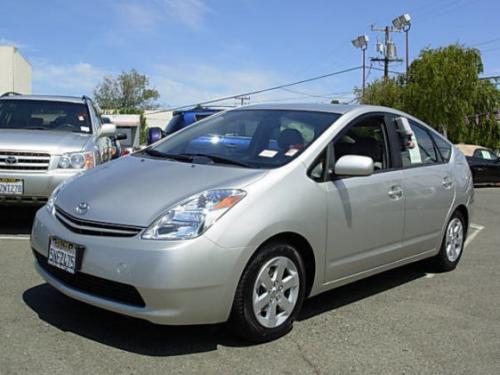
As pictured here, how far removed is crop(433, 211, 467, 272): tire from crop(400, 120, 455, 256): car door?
22 cm

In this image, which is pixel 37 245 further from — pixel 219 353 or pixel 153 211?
pixel 219 353

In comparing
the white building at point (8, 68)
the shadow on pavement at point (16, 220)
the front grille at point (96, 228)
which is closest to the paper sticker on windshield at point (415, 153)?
the front grille at point (96, 228)

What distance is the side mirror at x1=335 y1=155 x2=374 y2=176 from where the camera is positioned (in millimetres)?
4222

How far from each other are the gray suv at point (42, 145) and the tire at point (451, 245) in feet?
12.9

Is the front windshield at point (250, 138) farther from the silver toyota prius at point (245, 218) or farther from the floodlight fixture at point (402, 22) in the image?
the floodlight fixture at point (402, 22)

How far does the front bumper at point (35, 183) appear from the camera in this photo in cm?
662

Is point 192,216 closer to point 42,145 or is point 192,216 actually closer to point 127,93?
point 42,145

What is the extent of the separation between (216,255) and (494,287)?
10.6 feet

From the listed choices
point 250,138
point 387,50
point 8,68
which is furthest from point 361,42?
point 250,138

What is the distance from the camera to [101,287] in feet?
12.0

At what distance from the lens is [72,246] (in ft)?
12.1

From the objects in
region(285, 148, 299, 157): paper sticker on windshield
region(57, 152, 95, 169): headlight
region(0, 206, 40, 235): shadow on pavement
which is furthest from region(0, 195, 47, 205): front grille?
region(285, 148, 299, 157): paper sticker on windshield

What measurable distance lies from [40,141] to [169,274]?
4112mm

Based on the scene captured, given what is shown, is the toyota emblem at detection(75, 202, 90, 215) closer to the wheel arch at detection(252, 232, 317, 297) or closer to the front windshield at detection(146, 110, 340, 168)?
the front windshield at detection(146, 110, 340, 168)
